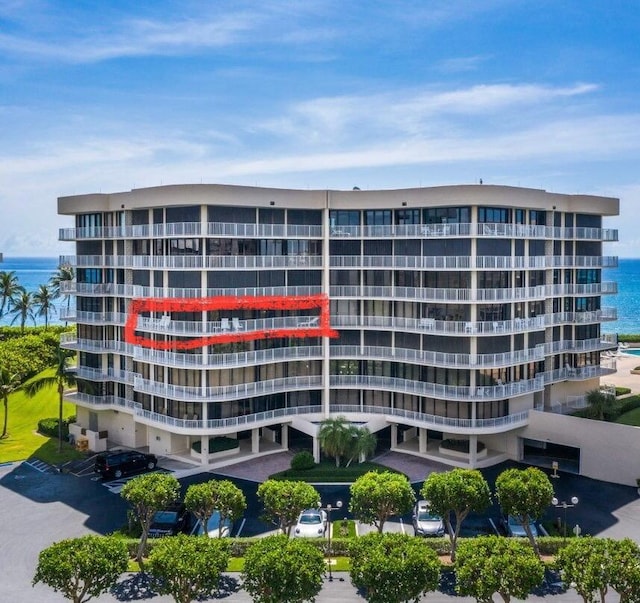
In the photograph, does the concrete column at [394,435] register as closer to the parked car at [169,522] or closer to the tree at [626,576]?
the parked car at [169,522]

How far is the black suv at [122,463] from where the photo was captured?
4900 centimetres

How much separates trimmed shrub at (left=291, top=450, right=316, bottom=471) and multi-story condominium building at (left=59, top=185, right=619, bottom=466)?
2.91 metres

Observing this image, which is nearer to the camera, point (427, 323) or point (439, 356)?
point (439, 356)

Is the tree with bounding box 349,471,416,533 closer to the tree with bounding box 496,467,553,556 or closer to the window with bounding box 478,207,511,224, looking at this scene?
the tree with bounding box 496,467,553,556

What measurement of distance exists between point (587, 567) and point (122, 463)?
1335 inches

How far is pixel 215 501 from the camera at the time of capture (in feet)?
116

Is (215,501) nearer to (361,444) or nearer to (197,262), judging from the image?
(361,444)

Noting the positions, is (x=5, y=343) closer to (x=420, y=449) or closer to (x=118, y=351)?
(x=118, y=351)

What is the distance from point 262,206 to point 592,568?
33.9 m

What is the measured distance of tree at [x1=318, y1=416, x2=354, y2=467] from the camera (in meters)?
49.6

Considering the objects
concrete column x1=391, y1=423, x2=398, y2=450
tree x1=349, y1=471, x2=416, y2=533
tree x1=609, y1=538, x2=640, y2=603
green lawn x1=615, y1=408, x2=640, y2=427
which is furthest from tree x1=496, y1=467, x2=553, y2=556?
green lawn x1=615, y1=408, x2=640, y2=427

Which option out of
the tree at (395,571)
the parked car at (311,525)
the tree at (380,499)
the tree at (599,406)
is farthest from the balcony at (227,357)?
the tree at (395,571)

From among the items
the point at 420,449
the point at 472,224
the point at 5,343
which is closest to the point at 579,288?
the point at 472,224

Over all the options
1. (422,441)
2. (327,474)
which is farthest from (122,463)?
(422,441)
